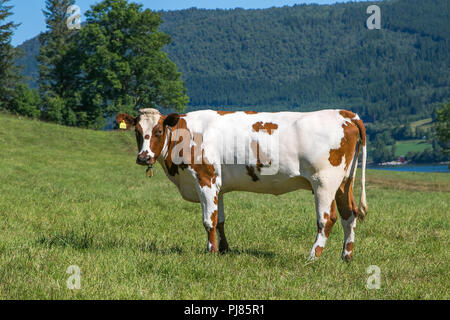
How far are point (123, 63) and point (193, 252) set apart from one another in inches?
2164

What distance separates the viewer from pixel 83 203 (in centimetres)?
1326

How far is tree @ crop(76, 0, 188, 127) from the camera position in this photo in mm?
60094

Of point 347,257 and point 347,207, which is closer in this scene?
point 347,257

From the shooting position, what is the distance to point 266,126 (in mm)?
7559

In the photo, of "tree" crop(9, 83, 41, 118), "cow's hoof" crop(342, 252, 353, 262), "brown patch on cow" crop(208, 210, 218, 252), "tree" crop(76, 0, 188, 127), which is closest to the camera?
"cow's hoof" crop(342, 252, 353, 262)

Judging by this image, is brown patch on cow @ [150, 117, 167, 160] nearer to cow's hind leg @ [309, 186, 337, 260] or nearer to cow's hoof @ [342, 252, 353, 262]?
cow's hind leg @ [309, 186, 337, 260]

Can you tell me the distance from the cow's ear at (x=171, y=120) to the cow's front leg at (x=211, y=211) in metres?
1.15

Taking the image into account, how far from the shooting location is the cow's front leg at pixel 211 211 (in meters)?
7.61

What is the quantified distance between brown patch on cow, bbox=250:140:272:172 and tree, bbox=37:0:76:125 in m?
57.9

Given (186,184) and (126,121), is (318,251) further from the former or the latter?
(126,121)

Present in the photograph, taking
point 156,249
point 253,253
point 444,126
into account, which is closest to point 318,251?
point 253,253

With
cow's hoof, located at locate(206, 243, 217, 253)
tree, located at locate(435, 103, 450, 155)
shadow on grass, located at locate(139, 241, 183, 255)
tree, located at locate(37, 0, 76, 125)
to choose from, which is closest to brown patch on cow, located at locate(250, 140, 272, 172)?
cow's hoof, located at locate(206, 243, 217, 253)

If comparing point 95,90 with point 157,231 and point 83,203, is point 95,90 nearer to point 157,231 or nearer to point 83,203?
point 83,203
